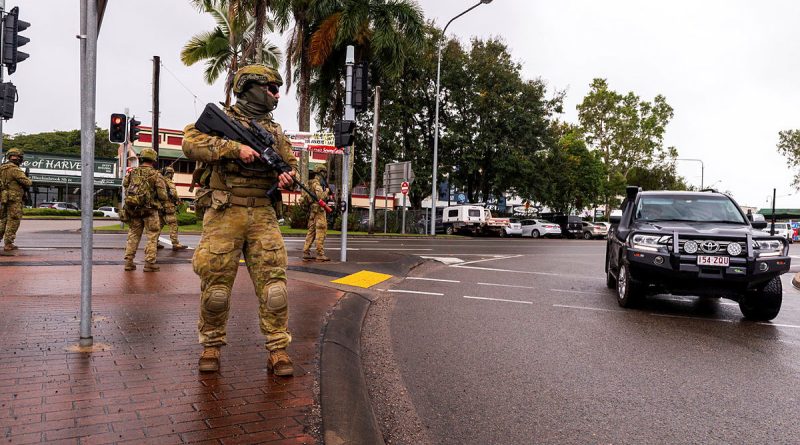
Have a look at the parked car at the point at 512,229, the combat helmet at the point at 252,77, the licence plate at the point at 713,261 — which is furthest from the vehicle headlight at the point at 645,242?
the parked car at the point at 512,229

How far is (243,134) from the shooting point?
145 inches

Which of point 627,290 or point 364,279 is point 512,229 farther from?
point 627,290

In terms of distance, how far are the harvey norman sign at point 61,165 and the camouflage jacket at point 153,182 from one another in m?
41.6

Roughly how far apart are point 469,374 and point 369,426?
55.9 inches

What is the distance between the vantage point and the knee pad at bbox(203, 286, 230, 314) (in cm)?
365

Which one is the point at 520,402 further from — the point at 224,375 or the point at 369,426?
the point at 224,375

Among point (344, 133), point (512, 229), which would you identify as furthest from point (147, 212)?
point (512, 229)

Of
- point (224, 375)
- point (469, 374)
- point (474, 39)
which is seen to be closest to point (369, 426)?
point (224, 375)

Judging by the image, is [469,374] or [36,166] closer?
[469,374]

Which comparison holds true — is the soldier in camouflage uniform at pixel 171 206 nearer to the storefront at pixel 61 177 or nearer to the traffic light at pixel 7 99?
the traffic light at pixel 7 99

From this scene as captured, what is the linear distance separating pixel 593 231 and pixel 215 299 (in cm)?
3977

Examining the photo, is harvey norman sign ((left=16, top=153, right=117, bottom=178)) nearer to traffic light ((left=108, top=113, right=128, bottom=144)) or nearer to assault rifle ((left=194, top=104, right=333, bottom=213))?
traffic light ((left=108, top=113, right=128, bottom=144))

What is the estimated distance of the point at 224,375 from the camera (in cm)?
356

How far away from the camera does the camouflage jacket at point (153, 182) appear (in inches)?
341
